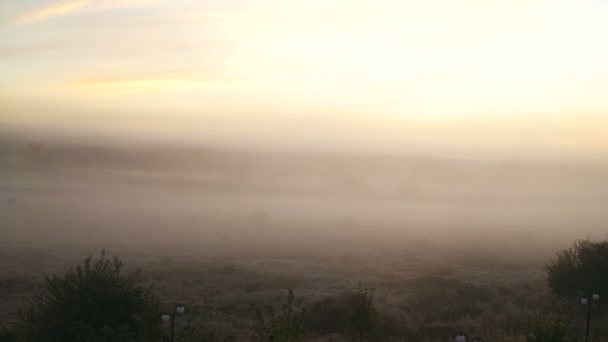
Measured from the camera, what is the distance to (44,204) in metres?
107

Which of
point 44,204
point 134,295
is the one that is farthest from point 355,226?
point 134,295

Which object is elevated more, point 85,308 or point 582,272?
point 85,308

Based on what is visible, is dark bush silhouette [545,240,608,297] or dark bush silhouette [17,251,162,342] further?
dark bush silhouette [545,240,608,297]

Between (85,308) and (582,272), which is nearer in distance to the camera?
(85,308)

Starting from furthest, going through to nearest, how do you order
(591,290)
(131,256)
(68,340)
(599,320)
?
(131,256) → (591,290) → (599,320) → (68,340)

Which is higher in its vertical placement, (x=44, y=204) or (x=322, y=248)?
(x=44, y=204)

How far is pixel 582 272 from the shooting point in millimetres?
26719

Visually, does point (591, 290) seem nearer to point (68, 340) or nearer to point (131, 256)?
Result: point (68, 340)

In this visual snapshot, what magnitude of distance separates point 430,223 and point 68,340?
102 metres

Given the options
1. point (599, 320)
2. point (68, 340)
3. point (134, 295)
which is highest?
point (134, 295)

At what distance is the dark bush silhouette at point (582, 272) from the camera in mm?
26250

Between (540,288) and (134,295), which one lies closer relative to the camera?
(134,295)

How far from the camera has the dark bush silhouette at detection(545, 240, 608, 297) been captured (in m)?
26.2

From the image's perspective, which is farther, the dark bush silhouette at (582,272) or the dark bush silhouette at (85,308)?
the dark bush silhouette at (582,272)
